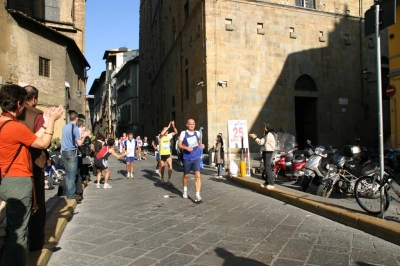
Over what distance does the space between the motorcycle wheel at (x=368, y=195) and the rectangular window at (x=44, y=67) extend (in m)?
17.5

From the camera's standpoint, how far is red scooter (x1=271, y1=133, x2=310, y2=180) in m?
8.76

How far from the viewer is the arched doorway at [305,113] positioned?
1806 cm

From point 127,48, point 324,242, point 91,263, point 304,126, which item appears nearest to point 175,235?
point 91,263

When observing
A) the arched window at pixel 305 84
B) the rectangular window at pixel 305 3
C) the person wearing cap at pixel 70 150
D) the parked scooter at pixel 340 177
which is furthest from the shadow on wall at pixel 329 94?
the person wearing cap at pixel 70 150

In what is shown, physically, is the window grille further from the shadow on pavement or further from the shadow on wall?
the shadow on pavement

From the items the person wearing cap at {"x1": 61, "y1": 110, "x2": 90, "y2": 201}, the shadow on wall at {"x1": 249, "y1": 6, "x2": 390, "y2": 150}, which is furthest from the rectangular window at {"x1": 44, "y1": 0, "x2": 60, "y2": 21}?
the person wearing cap at {"x1": 61, "y1": 110, "x2": 90, "y2": 201}

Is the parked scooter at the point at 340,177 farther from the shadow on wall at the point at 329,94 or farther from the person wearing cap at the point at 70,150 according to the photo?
the shadow on wall at the point at 329,94

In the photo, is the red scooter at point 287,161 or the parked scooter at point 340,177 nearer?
the parked scooter at point 340,177

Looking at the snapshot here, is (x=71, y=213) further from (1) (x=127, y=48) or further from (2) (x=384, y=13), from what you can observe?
(1) (x=127, y=48)

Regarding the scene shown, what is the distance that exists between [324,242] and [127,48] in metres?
59.2

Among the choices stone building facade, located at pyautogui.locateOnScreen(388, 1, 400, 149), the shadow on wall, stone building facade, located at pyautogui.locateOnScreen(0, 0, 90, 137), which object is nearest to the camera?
stone building facade, located at pyautogui.locateOnScreen(388, 1, 400, 149)

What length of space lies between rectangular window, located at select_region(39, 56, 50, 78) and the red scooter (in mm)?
14046

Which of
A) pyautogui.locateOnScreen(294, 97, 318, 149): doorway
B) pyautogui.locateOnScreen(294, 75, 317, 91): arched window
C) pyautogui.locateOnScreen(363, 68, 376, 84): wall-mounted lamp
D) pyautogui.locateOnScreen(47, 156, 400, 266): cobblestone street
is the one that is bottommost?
pyautogui.locateOnScreen(47, 156, 400, 266): cobblestone street

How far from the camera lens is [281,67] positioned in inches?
684
